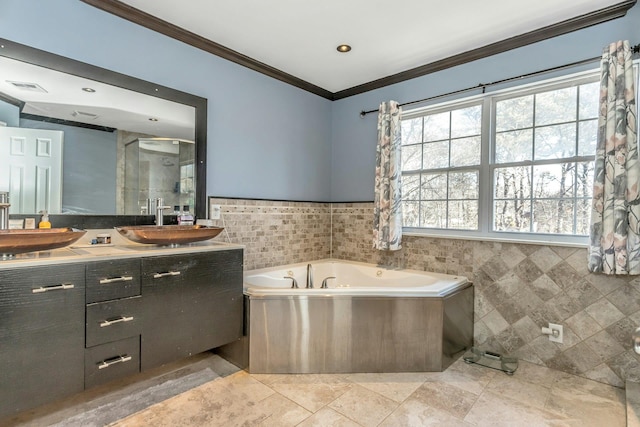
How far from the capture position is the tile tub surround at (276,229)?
117 inches

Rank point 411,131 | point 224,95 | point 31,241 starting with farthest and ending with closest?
1. point 411,131
2. point 224,95
3. point 31,241

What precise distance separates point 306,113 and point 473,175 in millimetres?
1803

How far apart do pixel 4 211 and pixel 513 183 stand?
11.1ft

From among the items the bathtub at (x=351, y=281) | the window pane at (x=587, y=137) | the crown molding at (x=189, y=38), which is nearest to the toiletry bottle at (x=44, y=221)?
the bathtub at (x=351, y=281)

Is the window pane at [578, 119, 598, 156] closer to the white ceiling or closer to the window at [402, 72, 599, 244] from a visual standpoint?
the window at [402, 72, 599, 244]

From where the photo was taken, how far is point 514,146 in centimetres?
273

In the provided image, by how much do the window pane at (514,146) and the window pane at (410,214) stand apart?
832 millimetres

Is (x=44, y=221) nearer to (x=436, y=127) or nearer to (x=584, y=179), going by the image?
(x=436, y=127)

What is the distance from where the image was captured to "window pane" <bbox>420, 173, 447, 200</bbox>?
3131mm

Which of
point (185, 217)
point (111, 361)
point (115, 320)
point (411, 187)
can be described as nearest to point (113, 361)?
point (111, 361)

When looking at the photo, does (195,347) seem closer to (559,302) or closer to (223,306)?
(223,306)

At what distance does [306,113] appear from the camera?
3637 mm

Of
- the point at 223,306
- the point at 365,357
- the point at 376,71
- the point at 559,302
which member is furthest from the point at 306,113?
the point at 559,302

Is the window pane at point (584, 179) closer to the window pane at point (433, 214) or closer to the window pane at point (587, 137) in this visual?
the window pane at point (587, 137)
